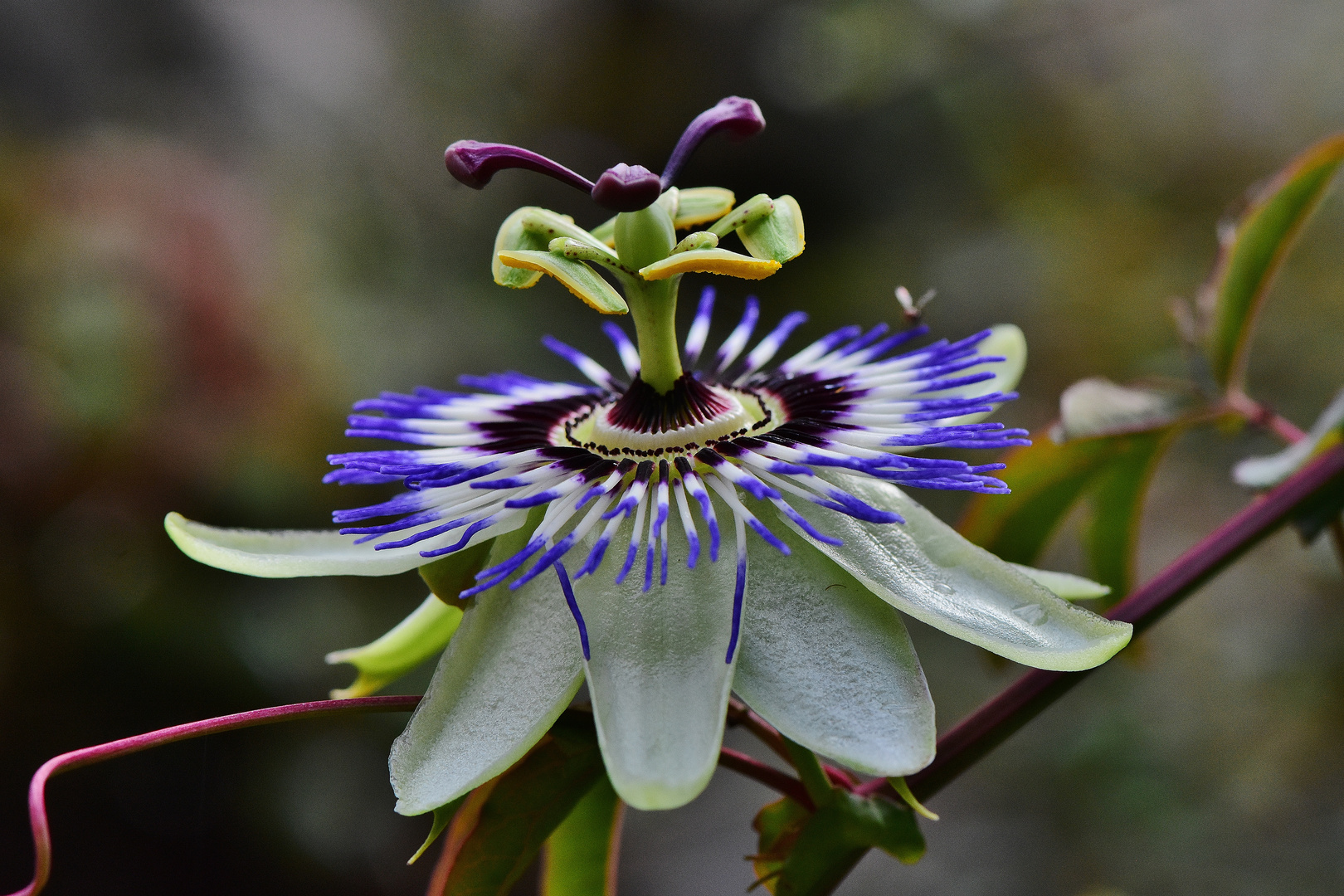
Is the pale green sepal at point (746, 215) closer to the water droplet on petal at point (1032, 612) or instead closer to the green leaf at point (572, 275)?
the green leaf at point (572, 275)

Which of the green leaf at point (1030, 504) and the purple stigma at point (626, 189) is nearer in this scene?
the purple stigma at point (626, 189)

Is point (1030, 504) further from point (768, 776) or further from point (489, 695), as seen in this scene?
point (489, 695)

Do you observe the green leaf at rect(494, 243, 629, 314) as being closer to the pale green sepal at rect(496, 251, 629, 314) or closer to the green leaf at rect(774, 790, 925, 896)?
the pale green sepal at rect(496, 251, 629, 314)

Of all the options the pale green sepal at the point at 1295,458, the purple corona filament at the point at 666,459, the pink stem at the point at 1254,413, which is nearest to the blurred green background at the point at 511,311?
the pink stem at the point at 1254,413

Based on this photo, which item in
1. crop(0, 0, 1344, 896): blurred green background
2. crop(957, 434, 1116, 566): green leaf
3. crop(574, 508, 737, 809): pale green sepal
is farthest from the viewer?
crop(0, 0, 1344, 896): blurred green background

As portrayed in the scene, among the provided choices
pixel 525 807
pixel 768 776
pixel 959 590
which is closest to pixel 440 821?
pixel 525 807

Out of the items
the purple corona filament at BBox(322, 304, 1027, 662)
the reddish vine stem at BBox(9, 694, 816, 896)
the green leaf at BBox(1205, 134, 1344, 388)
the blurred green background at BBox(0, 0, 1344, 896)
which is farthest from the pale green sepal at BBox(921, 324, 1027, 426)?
the blurred green background at BBox(0, 0, 1344, 896)

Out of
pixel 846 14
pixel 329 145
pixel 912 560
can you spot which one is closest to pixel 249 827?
pixel 329 145
